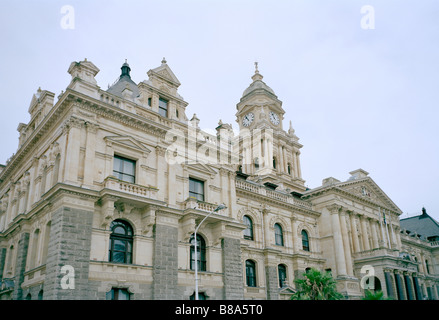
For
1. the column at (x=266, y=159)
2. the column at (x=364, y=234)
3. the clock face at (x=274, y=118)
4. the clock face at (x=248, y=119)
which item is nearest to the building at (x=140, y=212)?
the column at (x=364, y=234)

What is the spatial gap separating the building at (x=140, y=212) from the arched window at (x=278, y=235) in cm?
11

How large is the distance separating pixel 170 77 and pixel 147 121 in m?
6.10

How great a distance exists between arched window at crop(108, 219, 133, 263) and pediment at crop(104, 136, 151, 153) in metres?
5.18

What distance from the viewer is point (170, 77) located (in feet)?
107

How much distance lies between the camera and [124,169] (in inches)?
1053

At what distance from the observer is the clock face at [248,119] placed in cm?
6469

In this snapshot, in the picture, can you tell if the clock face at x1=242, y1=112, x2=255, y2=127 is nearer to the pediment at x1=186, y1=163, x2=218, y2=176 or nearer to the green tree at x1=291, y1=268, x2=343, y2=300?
the pediment at x1=186, y1=163, x2=218, y2=176

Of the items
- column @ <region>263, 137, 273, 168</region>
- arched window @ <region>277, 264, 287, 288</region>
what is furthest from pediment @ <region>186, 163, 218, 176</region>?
column @ <region>263, 137, 273, 168</region>

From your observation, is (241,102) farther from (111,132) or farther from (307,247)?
(111,132)

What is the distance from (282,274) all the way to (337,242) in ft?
27.2

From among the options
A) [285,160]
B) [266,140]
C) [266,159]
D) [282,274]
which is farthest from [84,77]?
[285,160]

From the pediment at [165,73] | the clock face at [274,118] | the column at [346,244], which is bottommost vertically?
the column at [346,244]

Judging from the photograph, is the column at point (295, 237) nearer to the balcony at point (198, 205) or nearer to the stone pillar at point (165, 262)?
the balcony at point (198, 205)

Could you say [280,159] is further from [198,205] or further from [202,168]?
[198,205]
